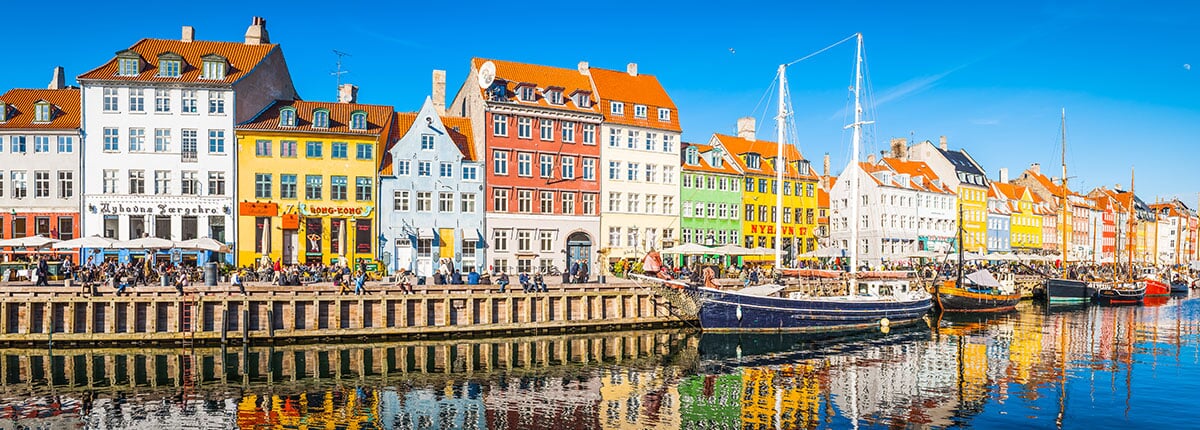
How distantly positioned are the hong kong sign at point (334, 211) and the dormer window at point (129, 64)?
13.3 m

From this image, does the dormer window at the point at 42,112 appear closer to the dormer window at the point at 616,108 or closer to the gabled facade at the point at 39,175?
the gabled facade at the point at 39,175

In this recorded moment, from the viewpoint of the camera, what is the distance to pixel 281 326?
1366 inches

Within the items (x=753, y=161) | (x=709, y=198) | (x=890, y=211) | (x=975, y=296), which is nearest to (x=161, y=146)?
(x=709, y=198)

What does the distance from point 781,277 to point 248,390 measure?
3425 centimetres

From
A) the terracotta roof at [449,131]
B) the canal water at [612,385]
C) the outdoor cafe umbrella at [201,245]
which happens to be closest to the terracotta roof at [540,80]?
the terracotta roof at [449,131]

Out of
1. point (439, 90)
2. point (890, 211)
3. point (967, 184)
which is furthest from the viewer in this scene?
point (967, 184)

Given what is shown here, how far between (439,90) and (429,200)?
11933 millimetres

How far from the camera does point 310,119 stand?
53.8 m

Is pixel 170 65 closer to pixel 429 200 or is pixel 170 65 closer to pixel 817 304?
pixel 429 200

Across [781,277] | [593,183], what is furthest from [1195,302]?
[593,183]

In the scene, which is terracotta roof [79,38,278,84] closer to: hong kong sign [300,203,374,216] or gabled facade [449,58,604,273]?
hong kong sign [300,203,374,216]

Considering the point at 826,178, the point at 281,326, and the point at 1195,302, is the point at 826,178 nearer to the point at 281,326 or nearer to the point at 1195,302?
the point at 1195,302

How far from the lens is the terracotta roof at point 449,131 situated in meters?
55.5

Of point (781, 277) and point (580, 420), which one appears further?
point (781, 277)
